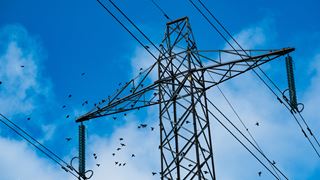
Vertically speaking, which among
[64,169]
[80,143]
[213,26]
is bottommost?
[64,169]

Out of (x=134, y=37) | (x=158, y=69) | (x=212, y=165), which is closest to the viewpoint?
(x=134, y=37)

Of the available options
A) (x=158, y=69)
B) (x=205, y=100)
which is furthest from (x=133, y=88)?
(x=205, y=100)

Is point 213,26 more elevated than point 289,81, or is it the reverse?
point 213,26

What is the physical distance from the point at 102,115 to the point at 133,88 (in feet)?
4.38

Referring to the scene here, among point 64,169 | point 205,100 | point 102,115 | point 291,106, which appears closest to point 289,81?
point 291,106

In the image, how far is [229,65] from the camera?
23.2 metres

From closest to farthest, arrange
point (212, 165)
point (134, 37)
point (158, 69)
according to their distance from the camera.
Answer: point (134, 37), point (212, 165), point (158, 69)

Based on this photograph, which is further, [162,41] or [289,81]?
[162,41]

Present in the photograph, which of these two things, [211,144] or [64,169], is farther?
[211,144]

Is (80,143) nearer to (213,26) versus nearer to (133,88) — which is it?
(133,88)

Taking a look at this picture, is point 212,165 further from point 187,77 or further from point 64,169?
point 64,169

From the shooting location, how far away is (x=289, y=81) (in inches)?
915

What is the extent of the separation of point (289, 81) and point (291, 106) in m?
0.81

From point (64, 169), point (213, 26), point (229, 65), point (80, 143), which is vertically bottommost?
point (64, 169)
